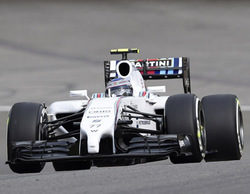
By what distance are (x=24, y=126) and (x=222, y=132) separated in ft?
7.54

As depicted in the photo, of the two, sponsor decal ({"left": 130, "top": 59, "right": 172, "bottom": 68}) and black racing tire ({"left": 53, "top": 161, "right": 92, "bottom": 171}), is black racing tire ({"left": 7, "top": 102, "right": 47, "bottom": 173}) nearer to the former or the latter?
black racing tire ({"left": 53, "top": 161, "right": 92, "bottom": 171})

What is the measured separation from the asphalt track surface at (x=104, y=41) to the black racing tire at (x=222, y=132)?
23.7 ft

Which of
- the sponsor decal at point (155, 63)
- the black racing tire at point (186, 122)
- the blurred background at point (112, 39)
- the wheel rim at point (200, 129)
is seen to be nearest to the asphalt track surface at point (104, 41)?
the blurred background at point (112, 39)

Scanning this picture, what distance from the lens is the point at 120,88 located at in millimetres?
10352

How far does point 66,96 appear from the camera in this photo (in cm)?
1667

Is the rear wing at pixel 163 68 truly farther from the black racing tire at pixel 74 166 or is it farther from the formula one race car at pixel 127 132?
the black racing tire at pixel 74 166

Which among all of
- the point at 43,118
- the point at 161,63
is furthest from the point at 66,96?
the point at 43,118

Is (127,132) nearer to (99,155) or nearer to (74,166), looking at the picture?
(99,155)

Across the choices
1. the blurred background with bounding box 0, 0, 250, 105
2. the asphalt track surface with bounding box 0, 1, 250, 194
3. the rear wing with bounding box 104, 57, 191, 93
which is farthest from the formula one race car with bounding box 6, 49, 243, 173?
the blurred background with bounding box 0, 0, 250, 105

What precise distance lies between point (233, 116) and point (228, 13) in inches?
438

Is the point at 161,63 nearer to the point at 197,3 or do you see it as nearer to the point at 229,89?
the point at 229,89

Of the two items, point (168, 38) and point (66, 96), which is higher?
point (168, 38)

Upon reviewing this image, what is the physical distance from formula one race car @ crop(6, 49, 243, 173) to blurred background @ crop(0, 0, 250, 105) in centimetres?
763

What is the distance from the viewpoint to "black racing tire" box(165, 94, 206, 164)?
8484 mm
